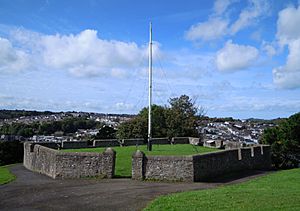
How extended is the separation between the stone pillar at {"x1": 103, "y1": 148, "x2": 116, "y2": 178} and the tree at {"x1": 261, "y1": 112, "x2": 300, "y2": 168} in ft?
64.8

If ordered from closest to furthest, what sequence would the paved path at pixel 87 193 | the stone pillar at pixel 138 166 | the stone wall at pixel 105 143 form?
the paved path at pixel 87 193, the stone pillar at pixel 138 166, the stone wall at pixel 105 143

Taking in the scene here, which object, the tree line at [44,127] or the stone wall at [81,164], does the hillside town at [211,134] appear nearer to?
the tree line at [44,127]

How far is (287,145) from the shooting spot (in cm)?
2984

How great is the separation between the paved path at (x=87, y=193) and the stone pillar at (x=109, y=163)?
28.0 inches

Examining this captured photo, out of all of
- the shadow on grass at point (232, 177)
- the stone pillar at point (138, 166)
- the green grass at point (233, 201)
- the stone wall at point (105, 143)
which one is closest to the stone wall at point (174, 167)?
the stone pillar at point (138, 166)

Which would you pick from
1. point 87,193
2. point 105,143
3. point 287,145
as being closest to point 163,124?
point 105,143

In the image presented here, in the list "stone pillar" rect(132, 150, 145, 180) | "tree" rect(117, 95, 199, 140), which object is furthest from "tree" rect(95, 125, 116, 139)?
"stone pillar" rect(132, 150, 145, 180)

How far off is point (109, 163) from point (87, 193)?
359 centimetres

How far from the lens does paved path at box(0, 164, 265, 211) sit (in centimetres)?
998

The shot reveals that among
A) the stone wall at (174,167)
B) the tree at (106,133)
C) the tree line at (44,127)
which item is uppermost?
the tree line at (44,127)

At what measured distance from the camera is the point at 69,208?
965 cm

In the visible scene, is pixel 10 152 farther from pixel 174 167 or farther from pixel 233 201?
pixel 233 201

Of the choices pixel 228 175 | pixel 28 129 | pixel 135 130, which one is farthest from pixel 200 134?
pixel 228 175

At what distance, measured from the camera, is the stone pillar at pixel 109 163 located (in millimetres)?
15336
